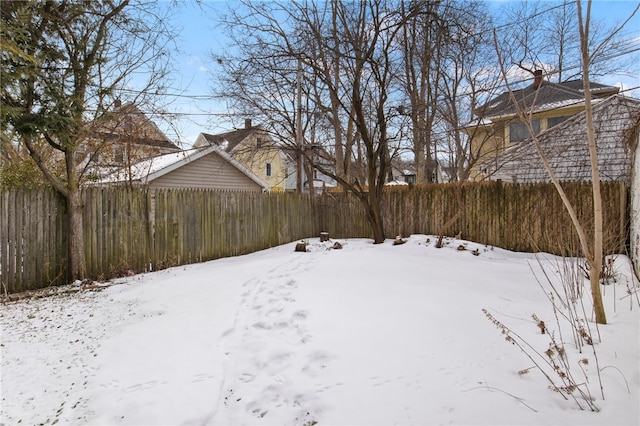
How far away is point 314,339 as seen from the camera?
2982 millimetres

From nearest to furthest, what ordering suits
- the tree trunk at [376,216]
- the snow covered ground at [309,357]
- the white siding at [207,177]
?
the snow covered ground at [309,357]
the tree trunk at [376,216]
the white siding at [207,177]

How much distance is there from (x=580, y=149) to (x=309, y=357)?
11.0 meters

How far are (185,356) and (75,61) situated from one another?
5.12 m

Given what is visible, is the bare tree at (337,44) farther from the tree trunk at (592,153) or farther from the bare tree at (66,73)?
the tree trunk at (592,153)

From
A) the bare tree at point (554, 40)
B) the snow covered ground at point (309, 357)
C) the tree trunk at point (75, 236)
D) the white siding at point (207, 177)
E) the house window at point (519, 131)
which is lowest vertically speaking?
the snow covered ground at point (309, 357)

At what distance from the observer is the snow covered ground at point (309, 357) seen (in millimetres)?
2037

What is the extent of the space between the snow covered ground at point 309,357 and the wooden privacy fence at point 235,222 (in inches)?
42.7

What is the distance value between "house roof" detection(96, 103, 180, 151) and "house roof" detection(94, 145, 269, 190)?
0.74 metres

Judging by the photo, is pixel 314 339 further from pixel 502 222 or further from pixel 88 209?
pixel 502 222

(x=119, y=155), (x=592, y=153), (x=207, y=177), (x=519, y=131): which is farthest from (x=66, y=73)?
(x=519, y=131)

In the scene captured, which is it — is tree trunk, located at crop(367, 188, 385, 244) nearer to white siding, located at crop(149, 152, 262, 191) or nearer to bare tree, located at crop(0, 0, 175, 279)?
bare tree, located at crop(0, 0, 175, 279)

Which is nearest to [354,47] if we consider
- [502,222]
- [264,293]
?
[502,222]

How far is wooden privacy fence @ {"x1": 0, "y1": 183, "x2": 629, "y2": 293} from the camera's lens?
5.18 meters

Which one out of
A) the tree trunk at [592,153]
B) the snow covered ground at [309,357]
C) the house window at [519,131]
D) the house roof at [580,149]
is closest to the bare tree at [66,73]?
the snow covered ground at [309,357]
